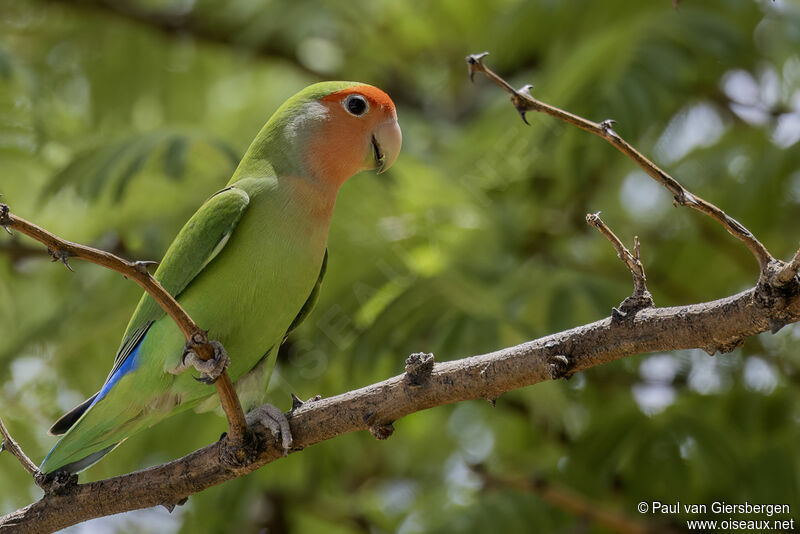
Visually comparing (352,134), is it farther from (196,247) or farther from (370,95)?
(196,247)

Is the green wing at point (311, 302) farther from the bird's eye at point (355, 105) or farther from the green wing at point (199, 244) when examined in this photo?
the bird's eye at point (355, 105)

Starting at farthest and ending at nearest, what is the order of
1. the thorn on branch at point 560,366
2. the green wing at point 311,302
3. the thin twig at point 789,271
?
the green wing at point 311,302
the thorn on branch at point 560,366
the thin twig at point 789,271

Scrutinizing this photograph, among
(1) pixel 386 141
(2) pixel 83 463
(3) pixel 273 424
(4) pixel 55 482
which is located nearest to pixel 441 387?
(3) pixel 273 424

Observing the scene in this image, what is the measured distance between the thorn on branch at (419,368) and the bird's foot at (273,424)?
53 cm

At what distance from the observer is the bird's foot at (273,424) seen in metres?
3.00

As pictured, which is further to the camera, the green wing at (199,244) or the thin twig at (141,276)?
the green wing at (199,244)

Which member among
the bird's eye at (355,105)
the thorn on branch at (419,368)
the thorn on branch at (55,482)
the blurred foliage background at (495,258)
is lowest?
the blurred foliage background at (495,258)

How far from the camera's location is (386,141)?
3.33m

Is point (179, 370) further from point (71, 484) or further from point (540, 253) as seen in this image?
point (540, 253)

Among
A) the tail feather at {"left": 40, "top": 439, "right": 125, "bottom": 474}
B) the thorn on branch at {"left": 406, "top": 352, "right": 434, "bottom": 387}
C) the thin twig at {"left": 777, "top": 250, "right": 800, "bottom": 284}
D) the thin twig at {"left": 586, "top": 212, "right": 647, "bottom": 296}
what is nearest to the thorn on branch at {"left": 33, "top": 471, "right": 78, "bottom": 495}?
the tail feather at {"left": 40, "top": 439, "right": 125, "bottom": 474}

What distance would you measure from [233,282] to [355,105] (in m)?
0.84

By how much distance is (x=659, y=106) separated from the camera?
511 centimetres

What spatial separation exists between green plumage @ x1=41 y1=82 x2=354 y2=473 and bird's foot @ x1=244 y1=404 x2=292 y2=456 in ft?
→ 0.98

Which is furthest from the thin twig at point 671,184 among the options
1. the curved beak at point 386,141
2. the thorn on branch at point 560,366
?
the curved beak at point 386,141
